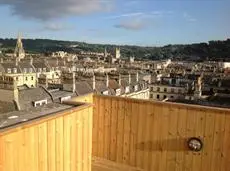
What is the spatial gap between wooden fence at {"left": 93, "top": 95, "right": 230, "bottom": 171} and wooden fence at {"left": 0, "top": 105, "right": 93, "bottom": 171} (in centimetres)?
100

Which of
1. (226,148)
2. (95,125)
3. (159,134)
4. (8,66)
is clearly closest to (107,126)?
(95,125)

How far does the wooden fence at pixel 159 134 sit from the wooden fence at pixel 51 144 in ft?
3.28

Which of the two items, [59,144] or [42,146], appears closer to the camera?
[42,146]

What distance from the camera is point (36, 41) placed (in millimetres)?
199500

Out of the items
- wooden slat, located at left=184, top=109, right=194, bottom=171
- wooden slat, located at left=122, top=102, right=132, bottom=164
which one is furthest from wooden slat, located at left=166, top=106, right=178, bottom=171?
wooden slat, located at left=122, top=102, right=132, bottom=164

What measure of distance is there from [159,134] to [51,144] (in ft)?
8.09

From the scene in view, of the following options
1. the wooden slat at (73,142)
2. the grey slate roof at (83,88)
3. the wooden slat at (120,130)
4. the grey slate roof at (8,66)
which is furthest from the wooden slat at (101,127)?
the grey slate roof at (8,66)

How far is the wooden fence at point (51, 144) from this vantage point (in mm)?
3936

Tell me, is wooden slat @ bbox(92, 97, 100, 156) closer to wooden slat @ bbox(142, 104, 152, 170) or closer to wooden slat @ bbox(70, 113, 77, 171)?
wooden slat @ bbox(142, 104, 152, 170)

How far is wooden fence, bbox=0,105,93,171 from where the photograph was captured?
3.94 m

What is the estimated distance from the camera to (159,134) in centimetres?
617

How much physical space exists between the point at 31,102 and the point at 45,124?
17583 mm

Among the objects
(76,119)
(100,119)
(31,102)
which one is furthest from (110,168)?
(31,102)

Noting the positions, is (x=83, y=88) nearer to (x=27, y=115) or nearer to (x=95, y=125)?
(x=95, y=125)
